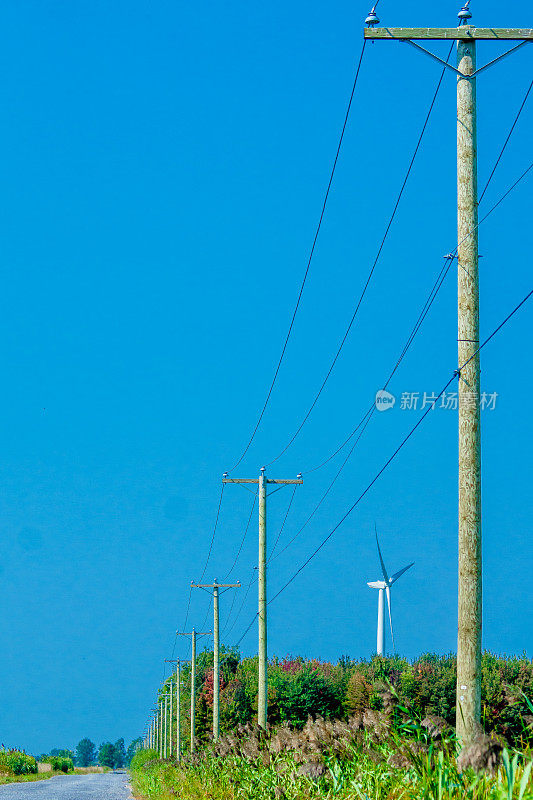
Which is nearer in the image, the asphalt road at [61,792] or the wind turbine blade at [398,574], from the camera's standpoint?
the asphalt road at [61,792]

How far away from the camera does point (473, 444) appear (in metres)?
12.5

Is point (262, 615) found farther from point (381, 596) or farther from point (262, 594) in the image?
point (381, 596)

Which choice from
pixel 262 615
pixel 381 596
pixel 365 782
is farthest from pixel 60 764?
pixel 365 782

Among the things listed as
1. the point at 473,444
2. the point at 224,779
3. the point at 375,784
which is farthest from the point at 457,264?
the point at 224,779

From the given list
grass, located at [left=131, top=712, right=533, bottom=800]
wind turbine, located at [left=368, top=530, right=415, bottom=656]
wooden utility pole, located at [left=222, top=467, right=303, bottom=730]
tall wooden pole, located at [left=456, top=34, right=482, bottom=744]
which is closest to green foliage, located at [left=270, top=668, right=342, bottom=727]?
wind turbine, located at [left=368, top=530, right=415, bottom=656]

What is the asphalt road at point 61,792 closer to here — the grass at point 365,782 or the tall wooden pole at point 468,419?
the grass at point 365,782

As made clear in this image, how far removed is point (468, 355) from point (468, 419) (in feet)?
2.71

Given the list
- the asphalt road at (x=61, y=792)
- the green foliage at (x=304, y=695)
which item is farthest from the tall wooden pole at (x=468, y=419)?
the green foliage at (x=304, y=695)

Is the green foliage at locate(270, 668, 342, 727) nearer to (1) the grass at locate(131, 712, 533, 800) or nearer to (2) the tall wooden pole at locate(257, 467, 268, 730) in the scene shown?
(2) the tall wooden pole at locate(257, 467, 268, 730)

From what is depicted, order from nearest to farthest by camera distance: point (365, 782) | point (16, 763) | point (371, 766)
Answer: point (365, 782) < point (371, 766) < point (16, 763)

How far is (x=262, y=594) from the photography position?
31500 mm

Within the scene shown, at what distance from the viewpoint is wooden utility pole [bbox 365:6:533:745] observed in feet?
39.2

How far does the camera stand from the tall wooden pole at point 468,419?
1193 centimetres

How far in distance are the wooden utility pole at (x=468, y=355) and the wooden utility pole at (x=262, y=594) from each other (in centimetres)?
1871
